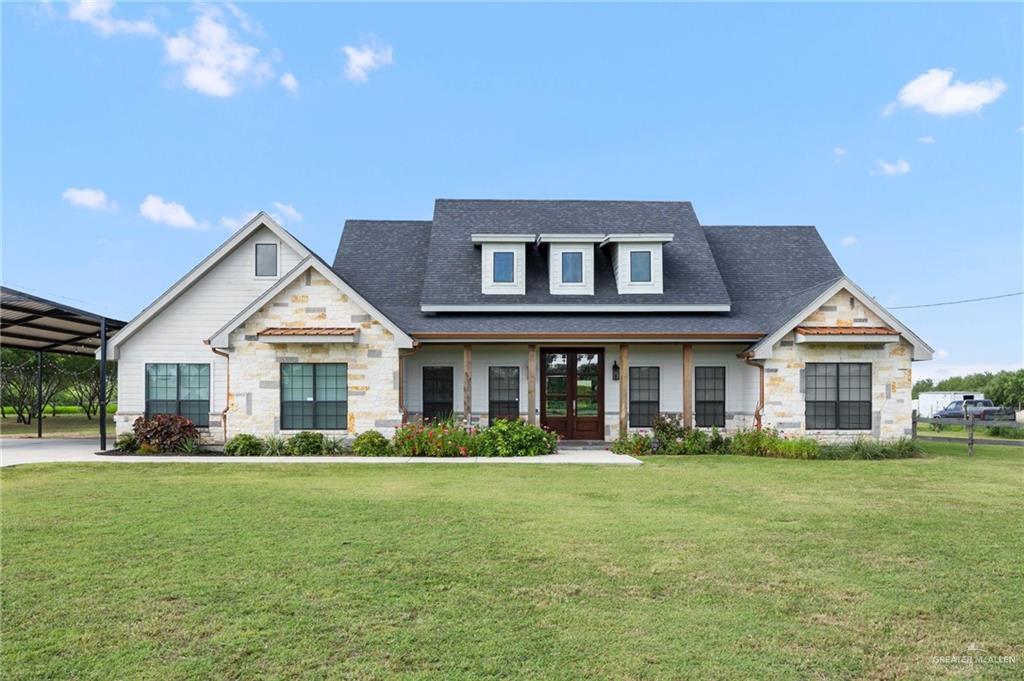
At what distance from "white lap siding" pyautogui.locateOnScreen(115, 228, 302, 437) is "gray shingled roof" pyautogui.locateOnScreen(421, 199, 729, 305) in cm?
508

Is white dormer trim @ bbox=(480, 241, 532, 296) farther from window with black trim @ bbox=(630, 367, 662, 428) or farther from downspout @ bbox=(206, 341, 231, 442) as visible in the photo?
downspout @ bbox=(206, 341, 231, 442)

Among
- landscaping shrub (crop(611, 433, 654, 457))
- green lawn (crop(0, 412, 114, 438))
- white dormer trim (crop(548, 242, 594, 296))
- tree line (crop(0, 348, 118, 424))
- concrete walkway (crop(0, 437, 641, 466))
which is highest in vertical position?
white dormer trim (crop(548, 242, 594, 296))

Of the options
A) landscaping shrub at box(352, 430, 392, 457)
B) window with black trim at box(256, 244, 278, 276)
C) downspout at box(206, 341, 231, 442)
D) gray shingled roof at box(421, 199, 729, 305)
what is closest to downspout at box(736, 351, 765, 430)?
Answer: gray shingled roof at box(421, 199, 729, 305)

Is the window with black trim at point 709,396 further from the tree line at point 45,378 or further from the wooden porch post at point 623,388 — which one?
the tree line at point 45,378

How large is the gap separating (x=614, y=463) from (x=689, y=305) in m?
6.60

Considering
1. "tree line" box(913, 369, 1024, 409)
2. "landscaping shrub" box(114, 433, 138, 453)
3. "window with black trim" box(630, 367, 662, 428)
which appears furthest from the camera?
"tree line" box(913, 369, 1024, 409)

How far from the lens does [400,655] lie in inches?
167

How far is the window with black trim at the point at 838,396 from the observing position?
17.2 metres

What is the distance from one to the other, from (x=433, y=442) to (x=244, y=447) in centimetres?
469

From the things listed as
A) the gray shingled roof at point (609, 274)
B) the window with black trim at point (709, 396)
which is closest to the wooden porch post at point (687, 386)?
the gray shingled roof at point (609, 274)

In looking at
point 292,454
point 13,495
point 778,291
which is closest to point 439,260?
point 292,454

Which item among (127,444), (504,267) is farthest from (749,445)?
(127,444)

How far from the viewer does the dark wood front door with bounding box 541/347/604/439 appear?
18.6 metres

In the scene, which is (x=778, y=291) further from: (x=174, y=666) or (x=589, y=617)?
(x=174, y=666)
